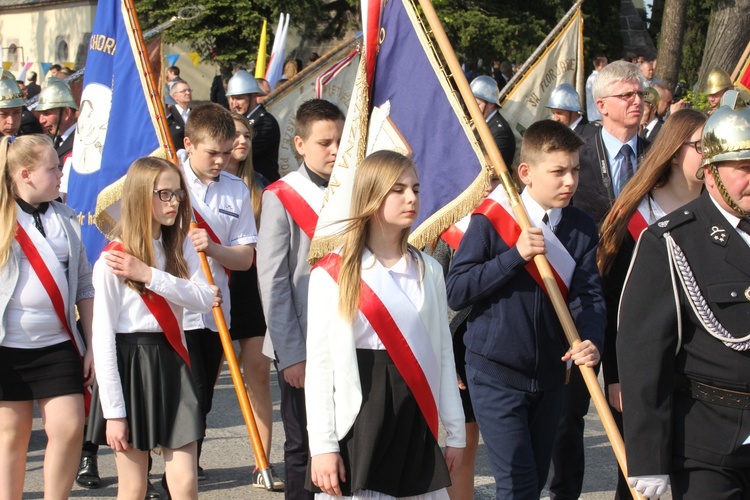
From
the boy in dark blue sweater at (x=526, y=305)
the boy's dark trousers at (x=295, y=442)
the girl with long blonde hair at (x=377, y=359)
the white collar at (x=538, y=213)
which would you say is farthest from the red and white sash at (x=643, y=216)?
the boy's dark trousers at (x=295, y=442)

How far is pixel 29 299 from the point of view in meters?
5.17

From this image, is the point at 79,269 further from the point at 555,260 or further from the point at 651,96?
the point at 651,96

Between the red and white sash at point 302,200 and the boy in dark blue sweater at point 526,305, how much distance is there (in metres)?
0.77

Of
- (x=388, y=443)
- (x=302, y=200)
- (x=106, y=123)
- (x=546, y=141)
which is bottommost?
(x=388, y=443)

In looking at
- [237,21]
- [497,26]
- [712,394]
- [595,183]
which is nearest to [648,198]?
[595,183]

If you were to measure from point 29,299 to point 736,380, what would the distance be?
316 centimetres

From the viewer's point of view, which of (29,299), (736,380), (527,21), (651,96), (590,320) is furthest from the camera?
(527,21)

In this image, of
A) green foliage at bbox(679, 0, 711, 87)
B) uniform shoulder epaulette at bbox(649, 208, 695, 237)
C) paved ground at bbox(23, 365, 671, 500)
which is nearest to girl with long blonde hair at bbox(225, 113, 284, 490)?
paved ground at bbox(23, 365, 671, 500)

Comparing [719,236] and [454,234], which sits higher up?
[454,234]

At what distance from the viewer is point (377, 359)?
4016mm

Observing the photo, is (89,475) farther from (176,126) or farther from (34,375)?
(176,126)

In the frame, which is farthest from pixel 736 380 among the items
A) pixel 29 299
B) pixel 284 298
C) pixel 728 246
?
pixel 29 299

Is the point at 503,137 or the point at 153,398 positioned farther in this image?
the point at 503,137

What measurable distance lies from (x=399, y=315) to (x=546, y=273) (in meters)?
0.90
